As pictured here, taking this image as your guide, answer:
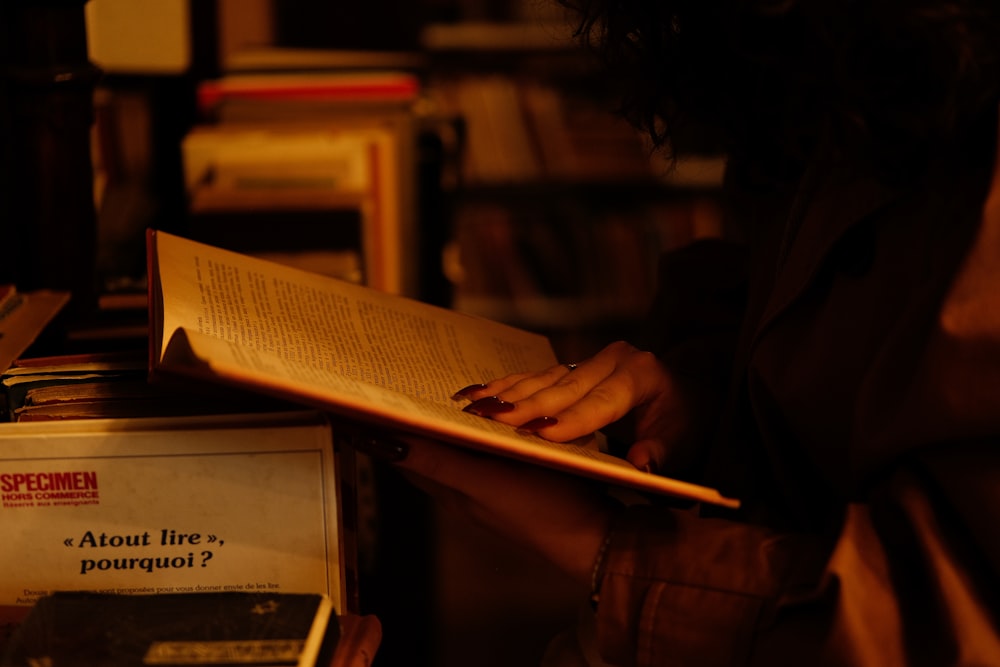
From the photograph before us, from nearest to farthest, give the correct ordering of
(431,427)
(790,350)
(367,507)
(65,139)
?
(431,427) < (790,350) < (65,139) < (367,507)

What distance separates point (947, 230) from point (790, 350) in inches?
6.0

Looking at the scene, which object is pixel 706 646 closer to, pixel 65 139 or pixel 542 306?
pixel 65 139

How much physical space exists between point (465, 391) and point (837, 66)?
1.03 ft

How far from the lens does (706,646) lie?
0.72 m

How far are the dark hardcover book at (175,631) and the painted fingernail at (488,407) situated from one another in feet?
0.52

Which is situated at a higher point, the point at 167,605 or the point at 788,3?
the point at 788,3

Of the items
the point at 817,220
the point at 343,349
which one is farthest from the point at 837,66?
the point at 343,349

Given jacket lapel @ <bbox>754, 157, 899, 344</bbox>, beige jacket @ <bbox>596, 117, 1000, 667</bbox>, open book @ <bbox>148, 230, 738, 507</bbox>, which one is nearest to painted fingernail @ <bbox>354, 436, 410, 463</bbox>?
open book @ <bbox>148, 230, 738, 507</bbox>

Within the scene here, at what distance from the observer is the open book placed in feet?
1.96

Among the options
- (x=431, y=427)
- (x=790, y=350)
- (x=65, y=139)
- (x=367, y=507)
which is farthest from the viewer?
(x=367, y=507)

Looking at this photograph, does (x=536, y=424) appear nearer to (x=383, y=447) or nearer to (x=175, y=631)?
(x=383, y=447)

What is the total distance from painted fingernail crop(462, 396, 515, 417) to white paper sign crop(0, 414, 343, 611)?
0.11m

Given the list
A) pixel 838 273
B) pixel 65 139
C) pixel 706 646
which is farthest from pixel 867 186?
pixel 65 139

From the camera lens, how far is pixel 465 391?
2.51 ft
